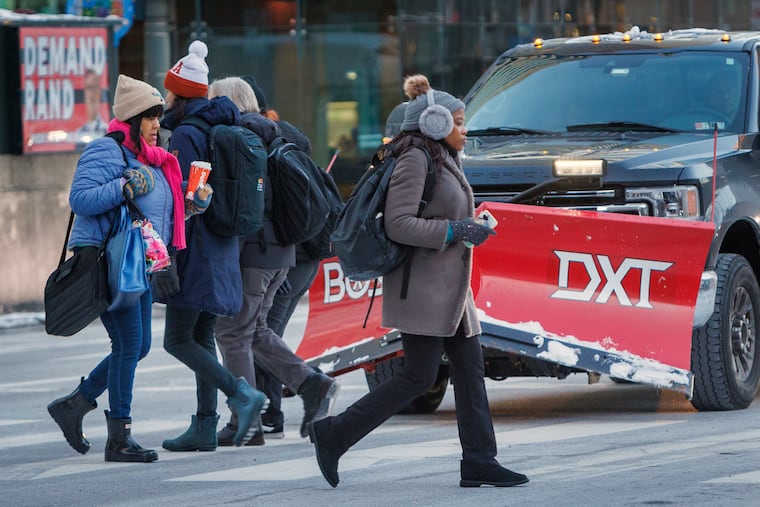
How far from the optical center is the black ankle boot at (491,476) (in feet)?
24.3

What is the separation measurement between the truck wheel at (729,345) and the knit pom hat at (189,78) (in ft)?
9.69

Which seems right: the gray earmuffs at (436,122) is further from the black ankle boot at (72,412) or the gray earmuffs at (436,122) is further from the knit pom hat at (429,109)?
the black ankle boot at (72,412)

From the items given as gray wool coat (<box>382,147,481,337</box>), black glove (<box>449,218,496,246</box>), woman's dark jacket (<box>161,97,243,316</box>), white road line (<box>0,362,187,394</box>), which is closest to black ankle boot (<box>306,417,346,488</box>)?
gray wool coat (<box>382,147,481,337</box>)

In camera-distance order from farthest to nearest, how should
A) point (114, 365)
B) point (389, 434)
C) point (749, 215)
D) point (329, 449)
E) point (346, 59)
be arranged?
point (346, 59), point (749, 215), point (389, 434), point (114, 365), point (329, 449)

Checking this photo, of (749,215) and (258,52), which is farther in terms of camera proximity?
(258,52)

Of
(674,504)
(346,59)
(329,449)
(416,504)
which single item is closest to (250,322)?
(329,449)

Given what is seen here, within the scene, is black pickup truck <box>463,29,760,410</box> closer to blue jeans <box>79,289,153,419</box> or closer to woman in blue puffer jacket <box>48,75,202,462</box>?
woman in blue puffer jacket <box>48,75,202,462</box>

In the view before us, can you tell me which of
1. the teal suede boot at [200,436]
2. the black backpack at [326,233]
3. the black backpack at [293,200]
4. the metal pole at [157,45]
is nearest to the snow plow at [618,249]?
the black backpack at [326,233]

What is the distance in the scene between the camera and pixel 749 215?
10.1m

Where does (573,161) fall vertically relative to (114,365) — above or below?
above

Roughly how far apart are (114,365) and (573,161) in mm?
2680

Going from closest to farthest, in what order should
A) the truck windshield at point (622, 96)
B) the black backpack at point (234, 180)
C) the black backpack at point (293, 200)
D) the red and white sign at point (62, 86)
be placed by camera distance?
the black backpack at point (234, 180) < the black backpack at point (293, 200) < the truck windshield at point (622, 96) < the red and white sign at point (62, 86)

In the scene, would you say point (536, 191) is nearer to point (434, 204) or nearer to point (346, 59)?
point (434, 204)

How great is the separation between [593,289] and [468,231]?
2151 millimetres
